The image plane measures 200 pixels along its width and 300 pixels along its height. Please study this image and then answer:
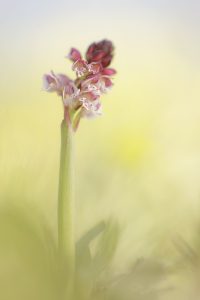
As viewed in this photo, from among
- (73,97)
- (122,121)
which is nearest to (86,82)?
(73,97)

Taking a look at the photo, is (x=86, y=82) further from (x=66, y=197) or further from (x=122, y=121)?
(x=122, y=121)

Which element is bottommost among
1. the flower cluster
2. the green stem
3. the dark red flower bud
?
the green stem

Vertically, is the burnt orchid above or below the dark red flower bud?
below

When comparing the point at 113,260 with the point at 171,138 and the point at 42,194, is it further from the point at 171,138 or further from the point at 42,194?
the point at 171,138

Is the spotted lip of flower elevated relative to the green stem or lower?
elevated

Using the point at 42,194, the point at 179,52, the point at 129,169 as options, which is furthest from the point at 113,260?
the point at 179,52

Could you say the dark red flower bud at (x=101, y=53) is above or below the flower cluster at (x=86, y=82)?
above

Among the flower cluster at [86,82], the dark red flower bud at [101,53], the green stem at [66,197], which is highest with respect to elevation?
the dark red flower bud at [101,53]
